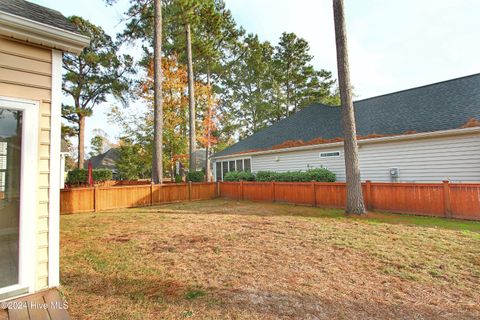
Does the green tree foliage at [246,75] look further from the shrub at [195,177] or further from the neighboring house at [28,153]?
the neighboring house at [28,153]

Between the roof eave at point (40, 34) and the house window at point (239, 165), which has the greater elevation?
the roof eave at point (40, 34)

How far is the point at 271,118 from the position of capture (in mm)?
26906

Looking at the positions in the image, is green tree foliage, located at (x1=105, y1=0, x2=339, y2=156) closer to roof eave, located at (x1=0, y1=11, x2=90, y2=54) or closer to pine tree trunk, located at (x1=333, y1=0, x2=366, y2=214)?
pine tree trunk, located at (x1=333, y1=0, x2=366, y2=214)

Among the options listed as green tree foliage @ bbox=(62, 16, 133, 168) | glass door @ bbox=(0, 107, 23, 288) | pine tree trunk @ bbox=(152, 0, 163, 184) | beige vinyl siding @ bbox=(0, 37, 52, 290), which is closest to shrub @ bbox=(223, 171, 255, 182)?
pine tree trunk @ bbox=(152, 0, 163, 184)

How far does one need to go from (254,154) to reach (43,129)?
12.3m

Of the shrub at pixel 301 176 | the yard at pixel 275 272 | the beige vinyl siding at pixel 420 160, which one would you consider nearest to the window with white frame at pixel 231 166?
the shrub at pixel 301 176

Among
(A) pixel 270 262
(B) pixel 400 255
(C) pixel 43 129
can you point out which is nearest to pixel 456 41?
(B) pixel 400 255

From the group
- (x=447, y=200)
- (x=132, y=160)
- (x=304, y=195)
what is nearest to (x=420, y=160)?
(x=447, y=200)

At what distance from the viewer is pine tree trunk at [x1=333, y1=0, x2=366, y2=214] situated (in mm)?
7699

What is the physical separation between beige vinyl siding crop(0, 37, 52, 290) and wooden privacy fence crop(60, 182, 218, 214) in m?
8.08

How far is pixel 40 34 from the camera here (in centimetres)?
273

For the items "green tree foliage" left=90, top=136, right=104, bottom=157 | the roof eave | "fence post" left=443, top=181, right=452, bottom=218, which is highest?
"green tree foliage" left=90, top=136, right=104, bottom=157

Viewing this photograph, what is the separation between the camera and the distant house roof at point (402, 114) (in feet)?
28.7

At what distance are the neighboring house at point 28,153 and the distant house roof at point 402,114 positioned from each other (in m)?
10.6
